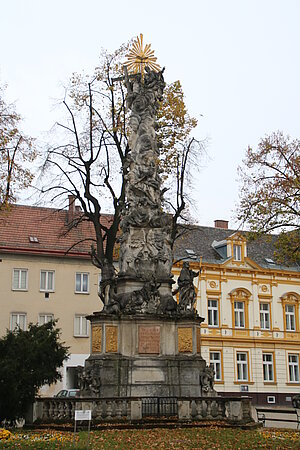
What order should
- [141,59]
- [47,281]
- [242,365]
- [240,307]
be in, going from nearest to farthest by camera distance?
[141,59] < [47,281] < [242,365] < [240,307]

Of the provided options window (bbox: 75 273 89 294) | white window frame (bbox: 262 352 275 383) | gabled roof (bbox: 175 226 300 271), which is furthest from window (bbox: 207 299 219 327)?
window (bbox: 75 273 89 294)

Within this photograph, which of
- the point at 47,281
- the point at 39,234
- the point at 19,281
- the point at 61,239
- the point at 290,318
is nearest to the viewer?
the point at 19,281

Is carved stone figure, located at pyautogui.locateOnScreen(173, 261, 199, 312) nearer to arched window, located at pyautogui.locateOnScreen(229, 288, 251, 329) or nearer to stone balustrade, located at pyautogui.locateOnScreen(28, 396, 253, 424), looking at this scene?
stone balustrade, located at pyautogui.locateOnScreen(28, 396, 253, 424)

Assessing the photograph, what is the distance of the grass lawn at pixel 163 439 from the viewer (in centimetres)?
1205

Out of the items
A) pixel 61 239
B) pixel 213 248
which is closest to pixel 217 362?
pixel 213 248

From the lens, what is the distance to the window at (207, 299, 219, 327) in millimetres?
40312

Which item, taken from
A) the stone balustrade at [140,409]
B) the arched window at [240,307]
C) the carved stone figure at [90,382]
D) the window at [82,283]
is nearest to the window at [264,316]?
the arched window at [240,307]

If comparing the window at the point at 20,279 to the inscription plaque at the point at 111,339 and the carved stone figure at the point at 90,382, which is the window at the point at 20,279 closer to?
the inscription plaque at the point at 111,339

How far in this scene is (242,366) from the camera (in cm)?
4041

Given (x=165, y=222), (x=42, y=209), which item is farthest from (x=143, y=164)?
(x=42, y=209)

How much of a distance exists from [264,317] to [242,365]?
3375mm

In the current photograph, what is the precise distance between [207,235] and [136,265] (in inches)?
1073

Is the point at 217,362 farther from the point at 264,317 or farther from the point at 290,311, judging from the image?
the point at 290,311

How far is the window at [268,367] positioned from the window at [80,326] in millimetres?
11302
